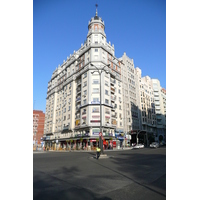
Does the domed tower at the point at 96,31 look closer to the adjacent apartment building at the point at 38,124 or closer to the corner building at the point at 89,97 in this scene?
the corner building at the point at 89,97

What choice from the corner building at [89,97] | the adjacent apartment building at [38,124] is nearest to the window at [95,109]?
the corner building at [89,97]

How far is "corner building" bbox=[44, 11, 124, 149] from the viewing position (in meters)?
41.3

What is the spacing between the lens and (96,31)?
160 ft

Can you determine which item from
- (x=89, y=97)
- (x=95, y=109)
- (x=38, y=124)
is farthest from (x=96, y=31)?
(x=38, y=124)

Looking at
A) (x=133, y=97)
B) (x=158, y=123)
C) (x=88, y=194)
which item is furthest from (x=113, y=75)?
(x=88, y=194)

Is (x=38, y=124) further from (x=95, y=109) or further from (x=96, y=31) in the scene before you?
(x=96, y=31)


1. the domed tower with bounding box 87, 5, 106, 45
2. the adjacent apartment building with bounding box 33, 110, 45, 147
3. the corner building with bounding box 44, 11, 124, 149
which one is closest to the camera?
the corner building with bounding box 44, 11, 124, 149

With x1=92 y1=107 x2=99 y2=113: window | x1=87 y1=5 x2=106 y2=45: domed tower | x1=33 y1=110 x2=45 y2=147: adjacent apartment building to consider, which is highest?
x1=87 y1=5 x2=106 y2=45: domed tower

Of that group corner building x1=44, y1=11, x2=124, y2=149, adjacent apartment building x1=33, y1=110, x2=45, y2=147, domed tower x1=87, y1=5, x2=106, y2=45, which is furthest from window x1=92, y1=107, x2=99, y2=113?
adjacent apartment building x1=33, y1=110, x2=45, y2=147

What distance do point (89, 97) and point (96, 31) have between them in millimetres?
21878

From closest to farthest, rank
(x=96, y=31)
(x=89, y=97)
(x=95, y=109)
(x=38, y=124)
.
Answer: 1. (x=95, y=109)
2. (x=89, y=97)
3. (x=96, y=31)
4. (x=38, y=124)

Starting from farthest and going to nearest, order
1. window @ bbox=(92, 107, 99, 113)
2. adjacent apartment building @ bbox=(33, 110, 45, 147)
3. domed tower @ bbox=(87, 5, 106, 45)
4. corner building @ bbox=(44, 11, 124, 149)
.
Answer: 1. adjacent apartment building @ bbox=(33, 110, 45, 147)
2. domed tower @ bbox=(87, 5, 106, 45)
3. corner building @ bbox=(44, 11, 124, 149)
4. window @ bbox=(92, 107, 99, 113)

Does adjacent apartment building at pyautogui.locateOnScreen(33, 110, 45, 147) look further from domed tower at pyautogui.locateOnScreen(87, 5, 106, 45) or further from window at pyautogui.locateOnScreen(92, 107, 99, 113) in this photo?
domed tower at pyautogui.locateOnScreen(87, 5, 106, 45)
